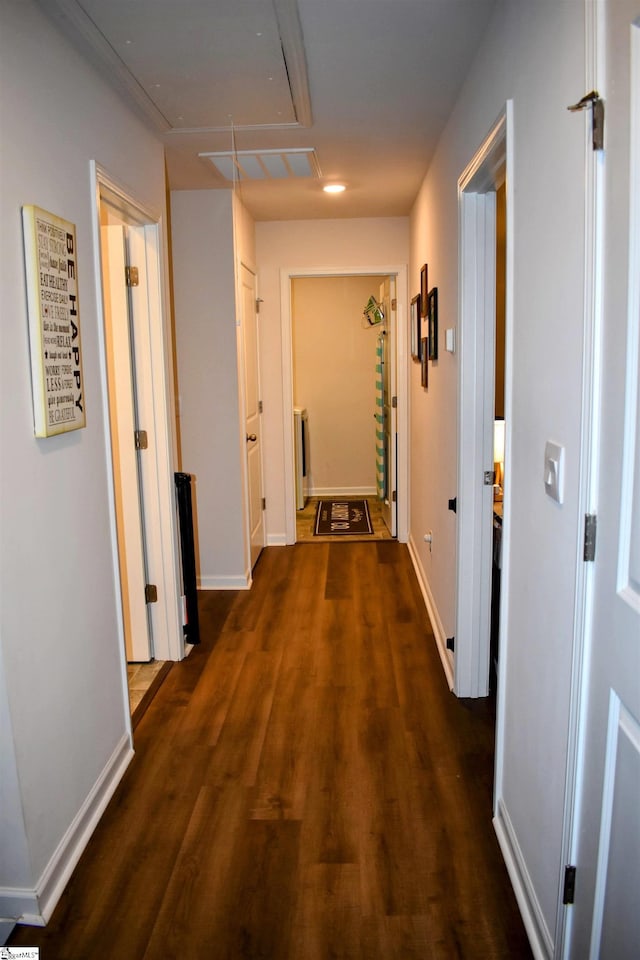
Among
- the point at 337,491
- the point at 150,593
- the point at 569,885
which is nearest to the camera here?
the point at 569,885

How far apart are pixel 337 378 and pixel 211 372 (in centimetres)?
280

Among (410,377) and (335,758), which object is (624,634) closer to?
(335,758)

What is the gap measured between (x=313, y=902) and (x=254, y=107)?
2.77 m

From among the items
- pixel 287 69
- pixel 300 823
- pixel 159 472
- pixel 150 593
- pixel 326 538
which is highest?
pixel 287 69

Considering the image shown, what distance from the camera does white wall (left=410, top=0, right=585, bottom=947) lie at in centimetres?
142

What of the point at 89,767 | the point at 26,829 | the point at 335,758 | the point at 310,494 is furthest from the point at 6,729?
the point at 310,494

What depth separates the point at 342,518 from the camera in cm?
634

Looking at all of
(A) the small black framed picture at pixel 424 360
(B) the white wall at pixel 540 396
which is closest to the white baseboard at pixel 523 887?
(B) the white wall at pixel 540 396

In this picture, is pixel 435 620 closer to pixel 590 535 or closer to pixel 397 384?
pixel 397 384

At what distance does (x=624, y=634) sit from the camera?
1.20 meters

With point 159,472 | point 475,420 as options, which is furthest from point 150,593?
point 475,420

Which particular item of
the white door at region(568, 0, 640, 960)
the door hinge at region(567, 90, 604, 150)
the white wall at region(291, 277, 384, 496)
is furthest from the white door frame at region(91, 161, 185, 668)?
the white wall at region(291, 277, 384, 496)

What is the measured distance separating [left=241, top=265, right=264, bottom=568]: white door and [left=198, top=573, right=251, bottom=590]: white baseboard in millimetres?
297

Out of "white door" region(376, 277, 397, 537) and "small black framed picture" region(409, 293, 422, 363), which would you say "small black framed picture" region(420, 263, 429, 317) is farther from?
"white door" region(376, 277, 397, 537)
